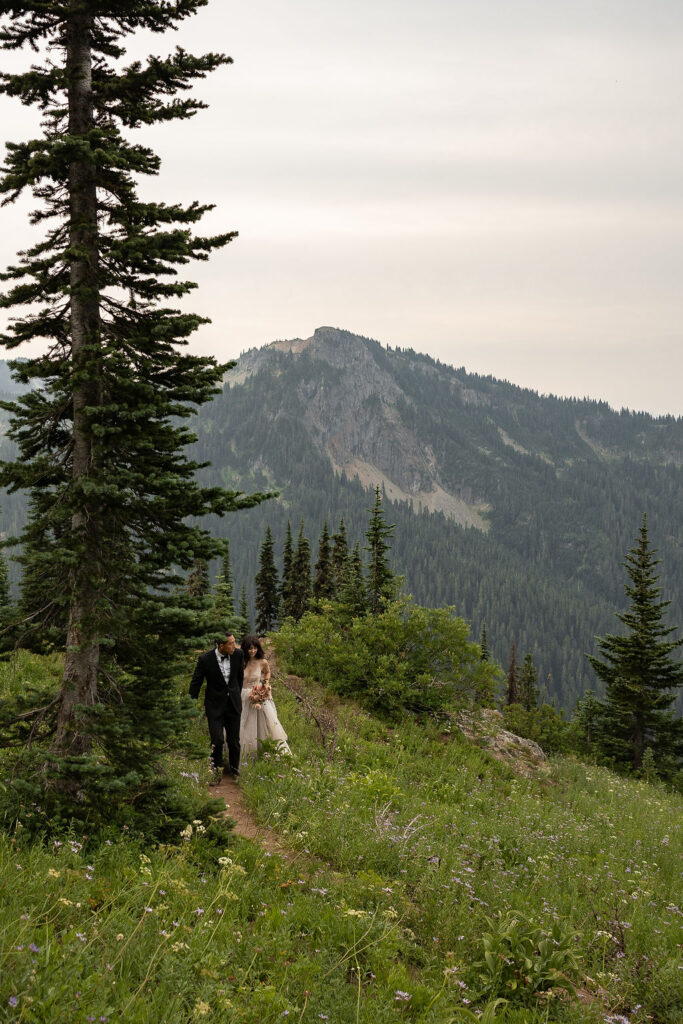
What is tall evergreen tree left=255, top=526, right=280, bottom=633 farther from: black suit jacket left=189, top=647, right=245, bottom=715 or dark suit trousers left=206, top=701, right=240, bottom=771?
dark suit trousers left=206, top=701, right=240, bottom=771

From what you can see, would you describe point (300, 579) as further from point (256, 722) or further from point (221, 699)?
point (221, 699)

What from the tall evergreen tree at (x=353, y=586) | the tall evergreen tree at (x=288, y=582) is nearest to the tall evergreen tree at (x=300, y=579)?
the tall evergreen tree at (x=288, y=582)

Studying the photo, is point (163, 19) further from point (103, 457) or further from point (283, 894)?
point (283, 894)

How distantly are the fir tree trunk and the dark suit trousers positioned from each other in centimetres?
403

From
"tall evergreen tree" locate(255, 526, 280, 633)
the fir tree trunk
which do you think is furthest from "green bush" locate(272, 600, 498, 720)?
"tall evergreen tree" locate(255, 526, 280, 633)

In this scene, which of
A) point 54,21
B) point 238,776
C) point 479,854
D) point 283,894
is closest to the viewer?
point 283,894

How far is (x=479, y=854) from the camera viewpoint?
7.92 m

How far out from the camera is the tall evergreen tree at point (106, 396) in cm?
574

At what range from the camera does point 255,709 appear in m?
10.8

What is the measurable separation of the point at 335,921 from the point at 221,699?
194 inches

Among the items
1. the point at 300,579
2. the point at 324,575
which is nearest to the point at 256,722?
the point at 324,575

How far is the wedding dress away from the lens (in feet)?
→ 35.2

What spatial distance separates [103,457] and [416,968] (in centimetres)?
547

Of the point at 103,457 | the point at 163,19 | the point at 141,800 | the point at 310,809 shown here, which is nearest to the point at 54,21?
the point at 163,19
